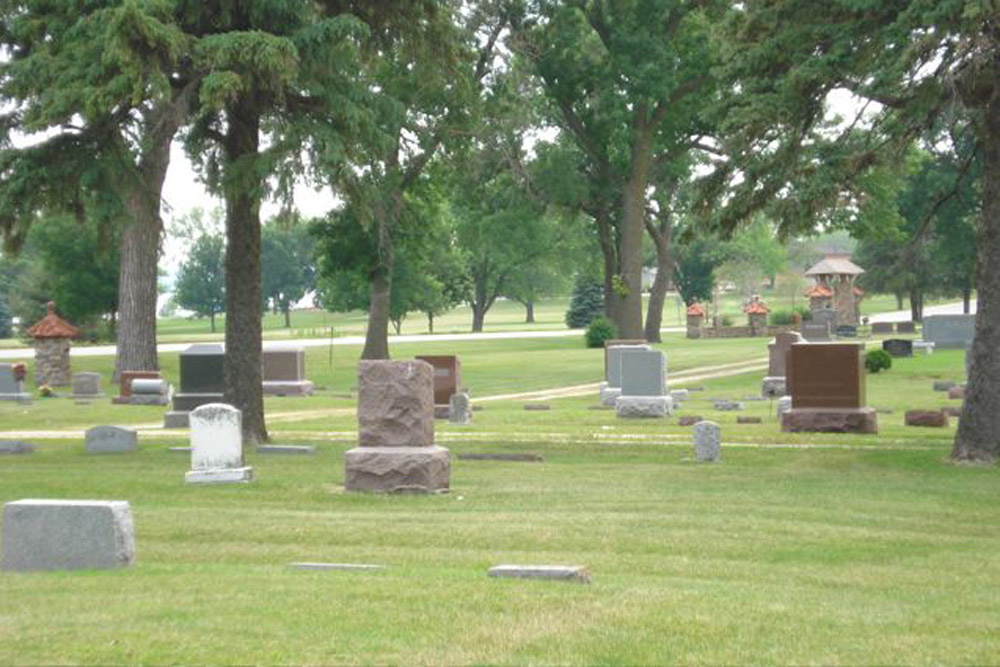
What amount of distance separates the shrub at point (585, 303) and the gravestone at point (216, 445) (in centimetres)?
8546

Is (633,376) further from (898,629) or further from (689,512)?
(898,629)

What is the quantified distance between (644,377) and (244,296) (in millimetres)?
10181

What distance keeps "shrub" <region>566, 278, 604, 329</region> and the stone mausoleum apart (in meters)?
19.4

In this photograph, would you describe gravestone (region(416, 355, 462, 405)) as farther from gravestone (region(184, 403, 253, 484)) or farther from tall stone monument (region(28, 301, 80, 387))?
tall stone monument (region(28, 301, 80, 387))

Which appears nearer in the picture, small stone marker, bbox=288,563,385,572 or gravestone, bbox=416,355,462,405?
small stone marker, bbox=288,563,385,572

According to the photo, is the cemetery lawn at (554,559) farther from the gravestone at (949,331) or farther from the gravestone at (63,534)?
the gravestone at (949,331)

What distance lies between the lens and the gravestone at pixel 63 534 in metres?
9.67

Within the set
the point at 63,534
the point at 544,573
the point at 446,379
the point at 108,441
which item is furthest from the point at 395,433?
the point at 446,379

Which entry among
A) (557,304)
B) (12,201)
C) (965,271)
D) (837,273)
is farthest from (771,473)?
(557,304)

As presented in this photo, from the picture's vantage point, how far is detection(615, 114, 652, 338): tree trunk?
4956 centimetres

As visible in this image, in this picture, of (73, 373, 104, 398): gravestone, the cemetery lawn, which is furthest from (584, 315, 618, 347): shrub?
the cemetery lawn

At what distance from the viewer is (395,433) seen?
52.6 feet

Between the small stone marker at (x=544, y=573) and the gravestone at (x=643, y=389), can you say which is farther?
the gravestone at (x=643, y=389)

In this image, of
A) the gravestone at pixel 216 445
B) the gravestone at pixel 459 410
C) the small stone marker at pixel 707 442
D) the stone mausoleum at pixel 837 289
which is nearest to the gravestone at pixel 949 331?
the stone mausoleum at pixel 837 289
